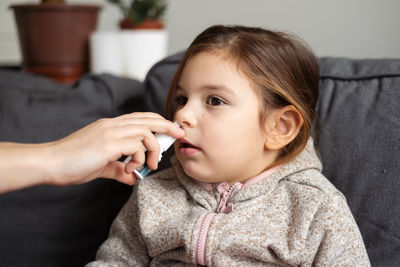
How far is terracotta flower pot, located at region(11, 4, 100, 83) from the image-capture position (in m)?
1.76

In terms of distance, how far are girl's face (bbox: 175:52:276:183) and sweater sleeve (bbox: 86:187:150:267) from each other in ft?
0.69

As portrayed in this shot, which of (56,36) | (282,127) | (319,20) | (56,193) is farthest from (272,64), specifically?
(56,36)

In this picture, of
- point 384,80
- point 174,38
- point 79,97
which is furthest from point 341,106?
point 174,38

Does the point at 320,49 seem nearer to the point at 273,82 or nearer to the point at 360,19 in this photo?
the point at 360,19

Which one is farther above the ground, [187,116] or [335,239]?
[187,116]

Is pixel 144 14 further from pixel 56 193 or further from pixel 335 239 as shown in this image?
pixel 335 239

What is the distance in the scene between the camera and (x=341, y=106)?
3.32ft

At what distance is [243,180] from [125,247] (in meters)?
0.31

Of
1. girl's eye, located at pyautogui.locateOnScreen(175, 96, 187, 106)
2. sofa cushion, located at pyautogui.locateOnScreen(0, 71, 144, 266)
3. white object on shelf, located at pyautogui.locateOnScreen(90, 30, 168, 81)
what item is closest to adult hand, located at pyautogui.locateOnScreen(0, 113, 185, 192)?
girl's eye, located at pyautogui.locateOnScreen(175, 96, 187, 106)

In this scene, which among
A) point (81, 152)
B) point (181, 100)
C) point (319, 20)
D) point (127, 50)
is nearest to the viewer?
point (81, 152)

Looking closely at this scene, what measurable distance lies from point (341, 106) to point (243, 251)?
0.42 meters

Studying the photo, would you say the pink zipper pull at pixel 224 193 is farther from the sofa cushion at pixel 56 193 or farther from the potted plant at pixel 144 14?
the potted plant at pixel 144 14

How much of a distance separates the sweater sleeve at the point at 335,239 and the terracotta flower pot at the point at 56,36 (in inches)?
54.2

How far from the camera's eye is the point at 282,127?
0.95 metres
